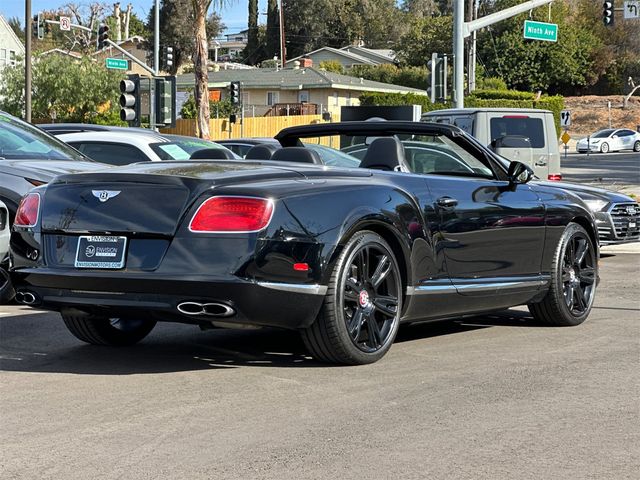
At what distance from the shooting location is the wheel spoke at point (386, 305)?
6.97 meters

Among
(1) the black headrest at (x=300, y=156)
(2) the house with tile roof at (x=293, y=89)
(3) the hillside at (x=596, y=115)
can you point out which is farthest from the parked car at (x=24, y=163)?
(3) the hillside at (x=596, y=115)

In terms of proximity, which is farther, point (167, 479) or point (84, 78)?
point (84, 78)

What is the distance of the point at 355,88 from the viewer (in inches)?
2918

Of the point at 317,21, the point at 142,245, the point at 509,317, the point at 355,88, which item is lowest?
the point at 509,317

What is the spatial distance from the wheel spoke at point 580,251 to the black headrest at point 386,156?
191 centimetres

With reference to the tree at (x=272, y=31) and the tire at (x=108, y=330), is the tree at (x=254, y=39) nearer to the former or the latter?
the tree at (x=272, y=31)

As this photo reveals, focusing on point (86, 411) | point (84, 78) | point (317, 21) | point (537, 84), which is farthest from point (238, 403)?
point (317, 21)

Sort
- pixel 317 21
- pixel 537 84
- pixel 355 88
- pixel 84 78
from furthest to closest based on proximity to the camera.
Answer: pixel 317 21 → pixel 537 84 → pixel 355 88 → pixel 84 78

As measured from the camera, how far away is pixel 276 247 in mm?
6301

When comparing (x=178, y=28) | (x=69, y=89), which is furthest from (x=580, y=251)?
(x=178, y=28)

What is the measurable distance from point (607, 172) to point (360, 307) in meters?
38.5

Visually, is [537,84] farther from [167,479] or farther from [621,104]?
[167,479]

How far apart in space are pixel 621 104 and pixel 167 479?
9308cm

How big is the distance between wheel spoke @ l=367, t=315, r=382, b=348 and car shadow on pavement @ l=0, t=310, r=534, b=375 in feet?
1.06
